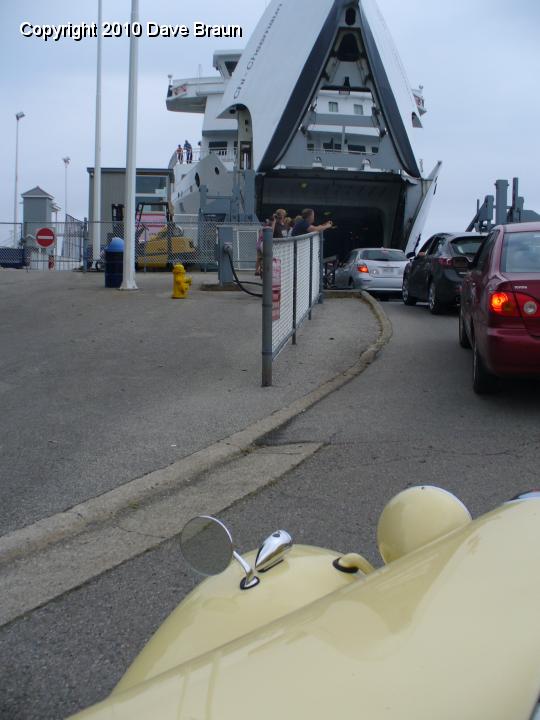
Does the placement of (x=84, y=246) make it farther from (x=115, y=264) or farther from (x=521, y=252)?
(x=521, y=252)

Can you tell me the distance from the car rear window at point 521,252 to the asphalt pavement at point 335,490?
1220mm

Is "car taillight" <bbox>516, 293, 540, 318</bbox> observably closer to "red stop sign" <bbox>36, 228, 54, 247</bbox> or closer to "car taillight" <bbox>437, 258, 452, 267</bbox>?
"car taillight" <bbox>437, 258, 452, 267</bbox>

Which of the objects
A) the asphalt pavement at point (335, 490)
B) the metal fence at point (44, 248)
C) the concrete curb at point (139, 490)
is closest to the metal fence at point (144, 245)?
the metal fence at point (44, 248)

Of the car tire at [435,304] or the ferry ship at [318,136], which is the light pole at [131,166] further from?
the ferry ship at [318,136]

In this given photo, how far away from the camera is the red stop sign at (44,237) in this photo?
25484 mm

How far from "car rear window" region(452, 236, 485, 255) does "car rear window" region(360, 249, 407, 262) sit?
5.20 metres

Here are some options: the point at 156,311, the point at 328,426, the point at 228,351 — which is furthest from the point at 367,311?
the point at 328,426

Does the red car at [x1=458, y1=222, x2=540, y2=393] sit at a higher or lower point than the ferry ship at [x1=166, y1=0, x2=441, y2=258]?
lower

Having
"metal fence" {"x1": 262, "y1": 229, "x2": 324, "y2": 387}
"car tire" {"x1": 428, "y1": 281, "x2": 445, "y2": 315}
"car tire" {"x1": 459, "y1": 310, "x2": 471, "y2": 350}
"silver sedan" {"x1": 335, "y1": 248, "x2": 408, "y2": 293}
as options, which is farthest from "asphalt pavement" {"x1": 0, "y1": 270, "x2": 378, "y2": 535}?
"silver sedan" {"x1": 335, "y1": 248, "x2": 408, "y2": 293}

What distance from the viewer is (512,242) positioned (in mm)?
7348

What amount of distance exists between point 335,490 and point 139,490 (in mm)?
1196

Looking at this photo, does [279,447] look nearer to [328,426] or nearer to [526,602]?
[328,426]

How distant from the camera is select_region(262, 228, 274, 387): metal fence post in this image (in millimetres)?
7469

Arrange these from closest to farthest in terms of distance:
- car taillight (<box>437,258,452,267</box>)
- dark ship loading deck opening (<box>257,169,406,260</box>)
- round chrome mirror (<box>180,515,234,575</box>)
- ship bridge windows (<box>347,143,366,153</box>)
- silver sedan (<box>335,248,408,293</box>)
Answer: round chrome mirror (<box>180,515,234,575</box>), car taillight (<box>437,258,452,267</box>), silver sedan (<box>335,248,408,293</box>), dark ship loading deck opening (<box>257,169,406,260</box>), ship bridge windows (<box>347,143,366,153</box>)
